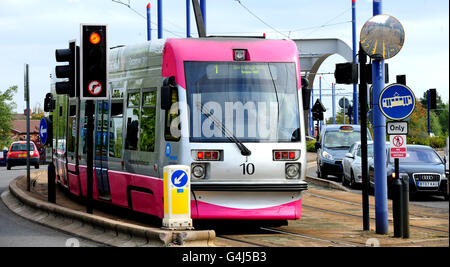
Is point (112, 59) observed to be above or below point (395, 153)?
above

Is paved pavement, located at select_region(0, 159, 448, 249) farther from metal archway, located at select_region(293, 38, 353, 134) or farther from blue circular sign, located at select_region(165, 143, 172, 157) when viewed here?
metal archway, located at select_region(293, 38, 353, 134)

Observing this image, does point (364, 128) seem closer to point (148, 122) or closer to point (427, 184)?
point (148, 122)

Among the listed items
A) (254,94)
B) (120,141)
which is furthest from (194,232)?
(120,141)

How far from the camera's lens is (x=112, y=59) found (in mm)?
16891

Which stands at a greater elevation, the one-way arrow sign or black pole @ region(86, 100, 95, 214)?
the one-way arrow sign

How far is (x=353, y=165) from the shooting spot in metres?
25.7

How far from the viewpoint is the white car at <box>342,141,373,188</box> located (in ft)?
83.3

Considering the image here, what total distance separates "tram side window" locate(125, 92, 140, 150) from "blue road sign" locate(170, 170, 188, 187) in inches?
126

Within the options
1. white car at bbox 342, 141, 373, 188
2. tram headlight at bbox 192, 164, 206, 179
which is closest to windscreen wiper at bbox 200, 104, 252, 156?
tram headlight at bbox 192, 164, 206, 179

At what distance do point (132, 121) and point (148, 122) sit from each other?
2.55ft

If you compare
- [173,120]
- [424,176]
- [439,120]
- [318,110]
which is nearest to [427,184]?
[424,176]
